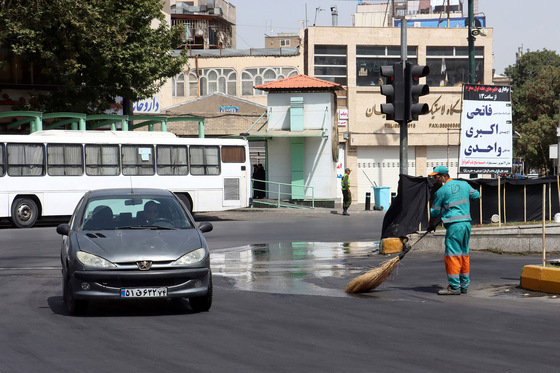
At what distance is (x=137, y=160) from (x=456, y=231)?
762 inches

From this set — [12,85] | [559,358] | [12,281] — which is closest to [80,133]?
[12,85]

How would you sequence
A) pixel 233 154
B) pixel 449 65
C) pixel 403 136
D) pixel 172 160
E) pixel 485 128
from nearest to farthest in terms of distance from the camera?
pixel 403 136 < pixel 485 128 < pixel 172 160 < pixel 233 154 < pixel 449 65

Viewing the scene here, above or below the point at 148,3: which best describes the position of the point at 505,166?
below

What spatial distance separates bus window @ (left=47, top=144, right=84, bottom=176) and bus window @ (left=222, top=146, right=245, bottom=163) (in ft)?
17.8

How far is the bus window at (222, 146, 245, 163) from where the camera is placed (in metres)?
31.1

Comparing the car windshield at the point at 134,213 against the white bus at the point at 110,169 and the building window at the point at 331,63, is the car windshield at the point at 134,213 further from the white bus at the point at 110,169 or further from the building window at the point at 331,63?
the building window at the point at 331,63

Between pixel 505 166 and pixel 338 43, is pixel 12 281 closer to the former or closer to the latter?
pixel 505 166

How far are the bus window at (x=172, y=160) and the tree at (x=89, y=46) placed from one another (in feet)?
12.1

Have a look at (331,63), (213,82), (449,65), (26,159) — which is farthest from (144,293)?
(213,82)

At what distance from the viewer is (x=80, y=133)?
1117 inches

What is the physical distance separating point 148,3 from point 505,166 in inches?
620

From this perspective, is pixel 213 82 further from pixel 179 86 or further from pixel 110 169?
pixel 110 169

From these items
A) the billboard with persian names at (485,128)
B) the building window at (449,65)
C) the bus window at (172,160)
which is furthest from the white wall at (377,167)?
the billboard with persian names at (485,128)

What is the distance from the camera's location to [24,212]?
26.7m
